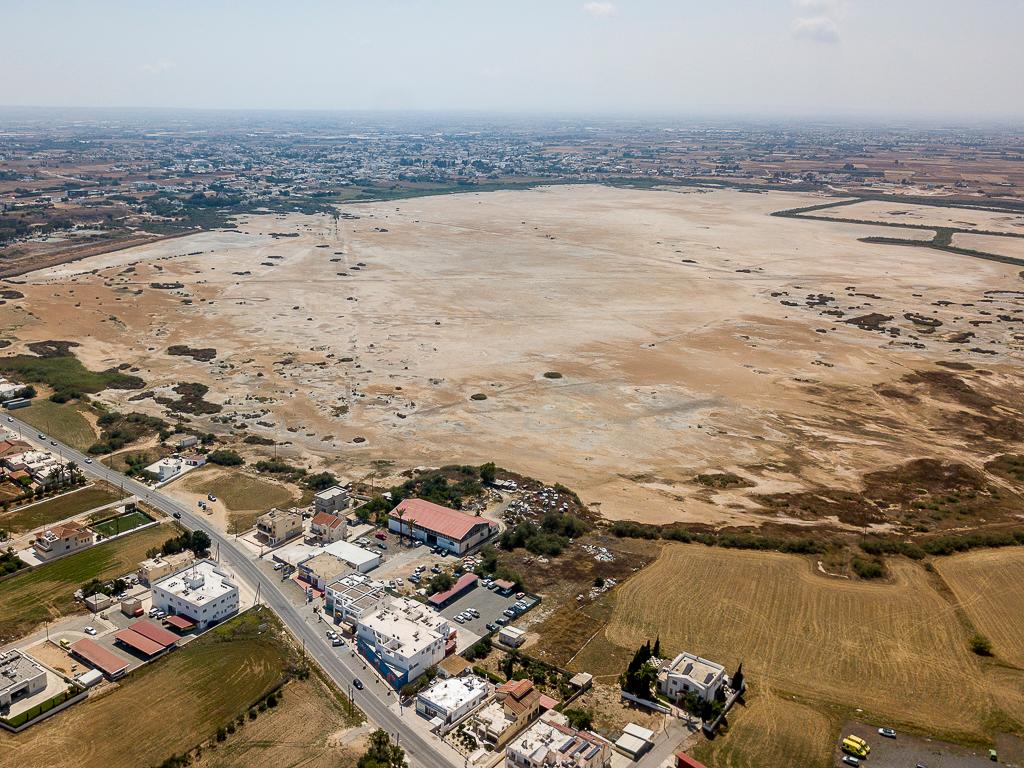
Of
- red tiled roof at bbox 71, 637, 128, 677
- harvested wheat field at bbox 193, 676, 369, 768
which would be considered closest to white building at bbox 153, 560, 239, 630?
red tiled roof at bbox 71, 637, 128, 677

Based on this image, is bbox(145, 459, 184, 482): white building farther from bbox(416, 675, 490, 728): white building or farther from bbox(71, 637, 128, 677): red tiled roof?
bbox(416, 675, 490, 728): white building

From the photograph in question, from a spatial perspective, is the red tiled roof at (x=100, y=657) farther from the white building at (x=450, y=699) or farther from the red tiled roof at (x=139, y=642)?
the white building at (x=450, y=699)

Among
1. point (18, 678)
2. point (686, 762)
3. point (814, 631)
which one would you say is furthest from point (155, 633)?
point (814, 631)

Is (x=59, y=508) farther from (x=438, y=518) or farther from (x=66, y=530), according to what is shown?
(x=438, y=518)

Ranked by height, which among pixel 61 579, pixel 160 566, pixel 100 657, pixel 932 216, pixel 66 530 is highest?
pixel 932 216

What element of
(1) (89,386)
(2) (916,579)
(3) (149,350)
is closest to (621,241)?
(3) (149,350)

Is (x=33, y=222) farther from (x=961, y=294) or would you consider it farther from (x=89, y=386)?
(x=961, y=294)
